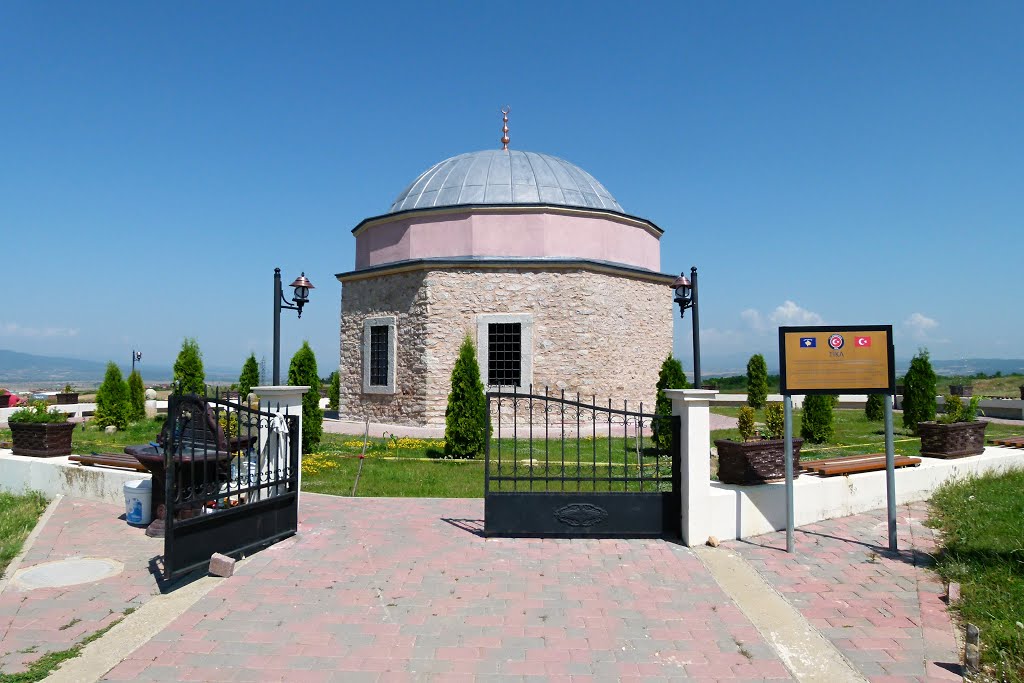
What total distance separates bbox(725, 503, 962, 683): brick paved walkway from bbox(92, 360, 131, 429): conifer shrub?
59.9 feet

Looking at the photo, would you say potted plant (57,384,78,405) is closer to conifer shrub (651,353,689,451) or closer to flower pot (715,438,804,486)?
conifer shrub (651,353,689,451)

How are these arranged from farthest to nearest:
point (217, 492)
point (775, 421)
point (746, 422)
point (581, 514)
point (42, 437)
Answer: point (746, 422) < point (775, 421) < point (42, 437) < point (581, 514) < point (217, 492)

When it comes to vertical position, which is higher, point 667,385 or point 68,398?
point 667,385

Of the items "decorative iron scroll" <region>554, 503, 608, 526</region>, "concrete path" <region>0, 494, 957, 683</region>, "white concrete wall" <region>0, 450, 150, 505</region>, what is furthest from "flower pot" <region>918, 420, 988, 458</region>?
"white concrete wall" <region>0, 450, 150, 505</region>

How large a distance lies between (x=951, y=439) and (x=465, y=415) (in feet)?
28.4

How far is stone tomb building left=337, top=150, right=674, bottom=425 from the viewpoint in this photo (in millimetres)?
18281

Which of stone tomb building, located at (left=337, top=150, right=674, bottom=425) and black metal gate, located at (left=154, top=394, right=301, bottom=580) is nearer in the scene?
black metal gate, located at (left=154, top=394, right=301, bottom=580)

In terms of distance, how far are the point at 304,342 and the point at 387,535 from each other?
35.5ft

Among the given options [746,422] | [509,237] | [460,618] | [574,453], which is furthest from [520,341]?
[460,618]

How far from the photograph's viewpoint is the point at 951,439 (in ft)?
31.7

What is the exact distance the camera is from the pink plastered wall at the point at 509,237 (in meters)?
18.9

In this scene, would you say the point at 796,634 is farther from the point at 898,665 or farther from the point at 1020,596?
the point at 1020,596

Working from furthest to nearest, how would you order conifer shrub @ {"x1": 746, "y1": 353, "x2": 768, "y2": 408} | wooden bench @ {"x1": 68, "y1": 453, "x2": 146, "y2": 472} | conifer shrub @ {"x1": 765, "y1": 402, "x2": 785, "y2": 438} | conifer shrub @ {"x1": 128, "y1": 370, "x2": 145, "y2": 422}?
conifer shrub @ {"x1": 746, "y1": 353, "x2": 768, "y2": 408} < conifer shrub @ {"x1": 128, "y1": 370, "x2": 145, "y2": 422} < conifer shrub @ {"x1": 765, "y1": 402, "x2": 785, "y2": 438} < wooden bench @ {"x1": 68, "y1": 453, "x2": 146, "y2": 472}

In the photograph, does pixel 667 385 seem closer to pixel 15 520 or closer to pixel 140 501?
pixel 140 501
